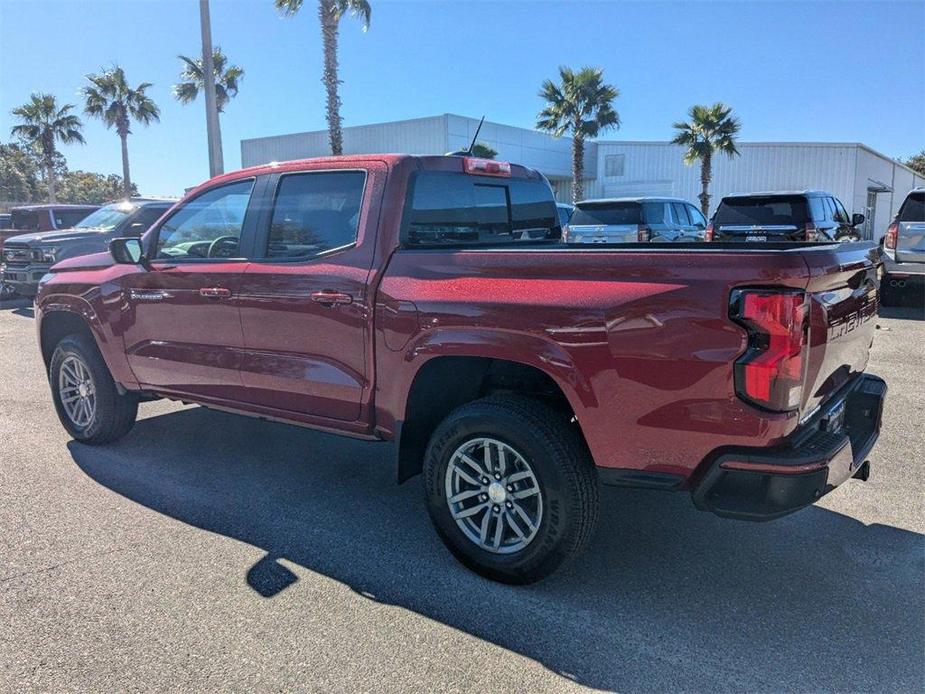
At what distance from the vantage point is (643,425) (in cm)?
274

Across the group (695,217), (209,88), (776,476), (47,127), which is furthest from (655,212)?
(47,127)

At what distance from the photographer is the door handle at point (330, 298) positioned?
3528mm

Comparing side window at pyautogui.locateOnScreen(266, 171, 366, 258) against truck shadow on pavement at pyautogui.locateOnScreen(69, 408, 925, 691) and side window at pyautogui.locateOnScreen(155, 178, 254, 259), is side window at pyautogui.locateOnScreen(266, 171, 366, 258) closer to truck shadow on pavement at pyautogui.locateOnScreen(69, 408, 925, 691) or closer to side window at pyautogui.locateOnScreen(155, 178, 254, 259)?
side window at pyautogui.locateOnScreen(155, 178, 254, 259)

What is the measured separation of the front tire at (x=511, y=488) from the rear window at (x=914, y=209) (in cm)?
1112

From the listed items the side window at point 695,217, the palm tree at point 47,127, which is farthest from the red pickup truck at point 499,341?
the palm tree at point 47,127

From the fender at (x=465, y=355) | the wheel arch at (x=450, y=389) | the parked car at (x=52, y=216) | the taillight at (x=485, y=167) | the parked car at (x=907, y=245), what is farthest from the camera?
the parked car at (x=52, y=216)

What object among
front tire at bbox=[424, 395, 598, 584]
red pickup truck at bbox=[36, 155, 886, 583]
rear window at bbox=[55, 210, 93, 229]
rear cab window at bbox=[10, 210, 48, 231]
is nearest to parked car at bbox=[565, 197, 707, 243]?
red pickup truck at bbox=[36, 155, 886, 583]

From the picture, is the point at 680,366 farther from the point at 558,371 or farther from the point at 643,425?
the point at 558,371

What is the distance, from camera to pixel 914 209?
11.5 metres

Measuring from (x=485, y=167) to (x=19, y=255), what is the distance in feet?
40.4

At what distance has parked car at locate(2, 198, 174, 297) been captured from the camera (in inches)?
473

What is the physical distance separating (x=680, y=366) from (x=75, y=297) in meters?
4.46

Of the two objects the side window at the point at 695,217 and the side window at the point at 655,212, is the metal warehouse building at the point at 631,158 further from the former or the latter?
the side window at the point at 655,212

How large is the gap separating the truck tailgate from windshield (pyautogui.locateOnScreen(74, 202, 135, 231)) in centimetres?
1206
